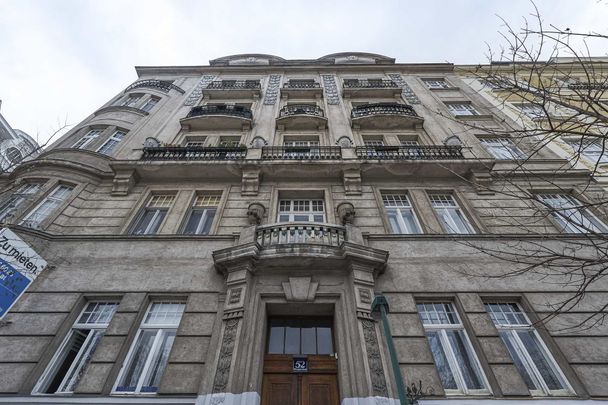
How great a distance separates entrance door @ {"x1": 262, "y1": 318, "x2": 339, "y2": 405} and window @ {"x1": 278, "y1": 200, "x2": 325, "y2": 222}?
12.8 feet

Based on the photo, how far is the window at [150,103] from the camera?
17.6 metres

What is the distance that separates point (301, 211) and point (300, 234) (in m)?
2.74

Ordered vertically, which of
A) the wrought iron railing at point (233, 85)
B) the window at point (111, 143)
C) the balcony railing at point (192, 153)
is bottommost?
the balcony railing at point (192, 153)

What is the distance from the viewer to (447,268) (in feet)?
28.7

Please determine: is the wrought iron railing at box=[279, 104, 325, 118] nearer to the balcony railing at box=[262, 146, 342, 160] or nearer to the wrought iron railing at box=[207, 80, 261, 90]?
the balcony railing at box=[262, 146, 342, 160]

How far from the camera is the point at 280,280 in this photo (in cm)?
826

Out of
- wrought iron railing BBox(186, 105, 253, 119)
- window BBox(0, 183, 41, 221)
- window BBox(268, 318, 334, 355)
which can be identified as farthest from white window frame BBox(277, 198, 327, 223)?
window BBox(0, 183, 41, 221)

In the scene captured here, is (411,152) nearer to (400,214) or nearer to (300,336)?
(400,214)

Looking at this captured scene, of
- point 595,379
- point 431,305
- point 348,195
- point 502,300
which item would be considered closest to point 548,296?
point 502,300

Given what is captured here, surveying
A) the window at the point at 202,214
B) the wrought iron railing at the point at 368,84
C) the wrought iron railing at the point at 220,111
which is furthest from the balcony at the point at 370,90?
the window at the point at 202,214

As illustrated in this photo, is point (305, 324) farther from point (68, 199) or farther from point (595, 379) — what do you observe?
point (68, 199)

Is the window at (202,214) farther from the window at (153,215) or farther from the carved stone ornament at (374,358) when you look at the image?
the carved stone ornament at (374,358)

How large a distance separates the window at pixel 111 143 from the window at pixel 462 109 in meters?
18.9

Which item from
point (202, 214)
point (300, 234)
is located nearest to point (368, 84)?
point (202, 214)
